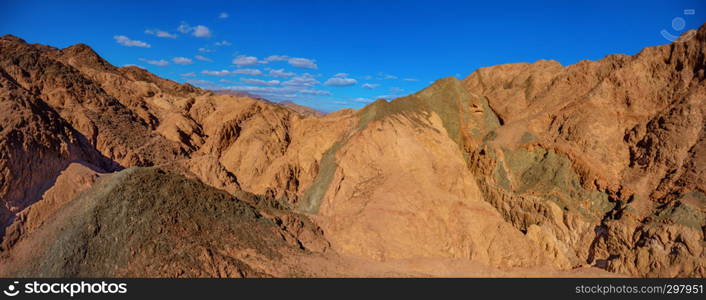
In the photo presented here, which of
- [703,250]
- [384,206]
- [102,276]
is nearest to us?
Answer: [102,276]

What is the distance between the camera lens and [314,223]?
51.9ft

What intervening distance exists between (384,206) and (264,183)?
7.75 m

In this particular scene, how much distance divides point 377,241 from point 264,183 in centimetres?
823

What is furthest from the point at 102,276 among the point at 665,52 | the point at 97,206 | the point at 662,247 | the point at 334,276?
the point at 665,52

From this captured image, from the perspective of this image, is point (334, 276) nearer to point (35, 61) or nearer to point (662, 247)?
point (662, 247)

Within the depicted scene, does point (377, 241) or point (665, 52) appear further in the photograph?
point (665, 52)

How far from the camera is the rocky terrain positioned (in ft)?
41.1

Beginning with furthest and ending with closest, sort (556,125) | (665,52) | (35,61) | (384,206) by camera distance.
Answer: (35,61)
(556,125)
(665,52)
(384,206)

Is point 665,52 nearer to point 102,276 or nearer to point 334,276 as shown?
point 334,276

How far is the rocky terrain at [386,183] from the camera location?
1254 cm

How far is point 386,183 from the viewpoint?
1641cm

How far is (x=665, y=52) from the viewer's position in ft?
61.9

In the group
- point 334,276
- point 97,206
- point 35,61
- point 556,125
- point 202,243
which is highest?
point 35,61

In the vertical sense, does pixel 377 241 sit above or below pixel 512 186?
below
